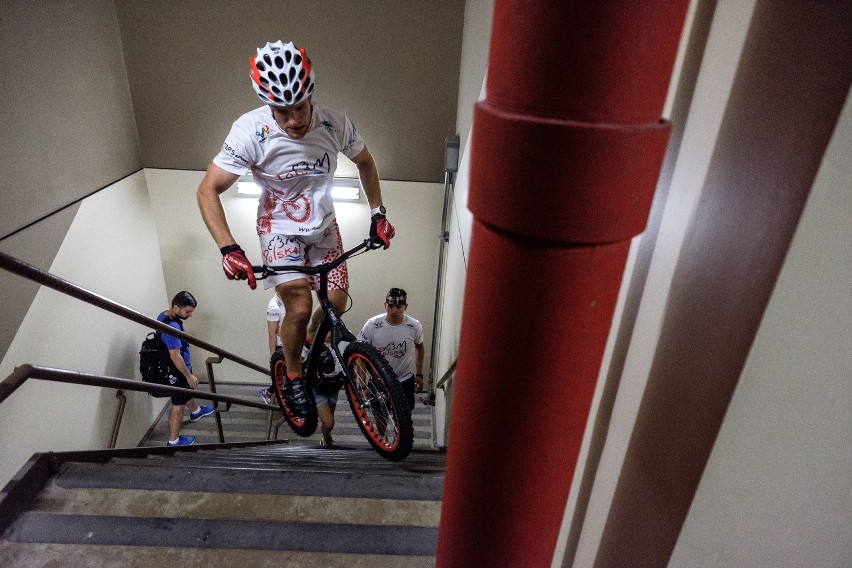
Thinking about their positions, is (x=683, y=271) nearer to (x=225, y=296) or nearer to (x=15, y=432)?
(x=15, y=432)

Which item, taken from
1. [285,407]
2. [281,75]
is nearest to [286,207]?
[281,75]

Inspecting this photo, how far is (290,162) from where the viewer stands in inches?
106

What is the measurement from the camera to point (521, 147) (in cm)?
62

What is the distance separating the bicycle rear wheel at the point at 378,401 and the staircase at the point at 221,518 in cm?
20

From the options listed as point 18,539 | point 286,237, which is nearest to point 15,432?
point 18,539

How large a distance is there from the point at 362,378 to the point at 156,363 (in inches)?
121

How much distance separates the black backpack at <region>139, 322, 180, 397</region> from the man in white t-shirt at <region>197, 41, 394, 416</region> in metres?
2.49

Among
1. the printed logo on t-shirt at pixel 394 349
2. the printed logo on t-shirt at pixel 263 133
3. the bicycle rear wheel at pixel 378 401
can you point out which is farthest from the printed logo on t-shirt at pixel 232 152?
the printed logo on t-shirt at pixel 394 349

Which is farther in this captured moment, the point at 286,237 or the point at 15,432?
the point at 15,432

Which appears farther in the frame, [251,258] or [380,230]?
[251,258]

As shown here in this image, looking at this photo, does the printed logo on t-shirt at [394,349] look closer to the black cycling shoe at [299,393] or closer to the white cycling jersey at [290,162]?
the black cycling shoe at [299,393]

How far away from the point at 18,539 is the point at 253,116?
6.72 feet

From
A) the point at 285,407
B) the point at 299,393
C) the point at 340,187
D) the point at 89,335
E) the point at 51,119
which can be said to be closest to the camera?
the point at 299,393

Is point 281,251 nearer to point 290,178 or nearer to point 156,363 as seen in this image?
point 290,178
